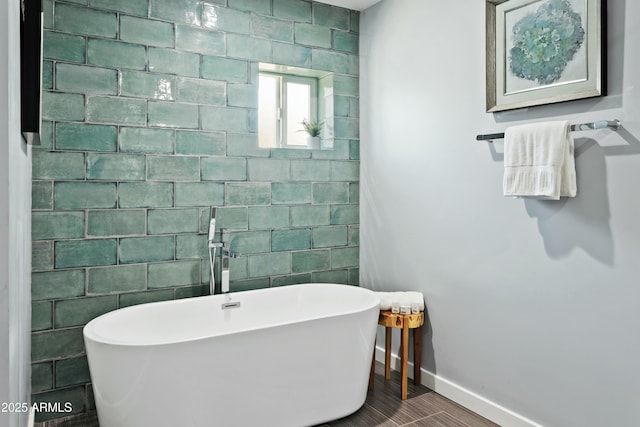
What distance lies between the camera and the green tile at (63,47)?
2564mm

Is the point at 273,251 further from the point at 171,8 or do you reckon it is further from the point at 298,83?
the point at 171,8

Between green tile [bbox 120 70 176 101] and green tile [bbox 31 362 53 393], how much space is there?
1631 mm

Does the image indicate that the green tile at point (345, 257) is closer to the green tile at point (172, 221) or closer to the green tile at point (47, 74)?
the green tile at point (172, 221)

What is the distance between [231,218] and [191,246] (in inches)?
13.1

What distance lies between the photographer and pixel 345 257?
368 cm

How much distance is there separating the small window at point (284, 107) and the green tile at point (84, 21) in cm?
110

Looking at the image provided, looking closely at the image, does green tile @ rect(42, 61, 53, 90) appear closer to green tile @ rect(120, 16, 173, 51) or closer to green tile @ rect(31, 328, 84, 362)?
green tile @ rect(120, 16, 173, 51)

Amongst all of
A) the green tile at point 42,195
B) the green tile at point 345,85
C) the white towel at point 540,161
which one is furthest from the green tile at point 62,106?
the white towel at point 540,161

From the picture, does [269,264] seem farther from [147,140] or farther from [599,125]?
[599,125]

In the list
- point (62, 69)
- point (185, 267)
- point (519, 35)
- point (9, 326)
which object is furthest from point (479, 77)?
point (9, 326)

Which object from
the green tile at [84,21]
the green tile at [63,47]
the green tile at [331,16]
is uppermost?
the green tile at [331,16]

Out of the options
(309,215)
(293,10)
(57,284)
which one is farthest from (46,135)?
(293,10)

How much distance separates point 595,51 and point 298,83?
2.16 metres

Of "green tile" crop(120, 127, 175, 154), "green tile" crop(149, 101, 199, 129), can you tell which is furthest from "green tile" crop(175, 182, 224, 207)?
"green tile" crop(149, 101, 199, 129)
